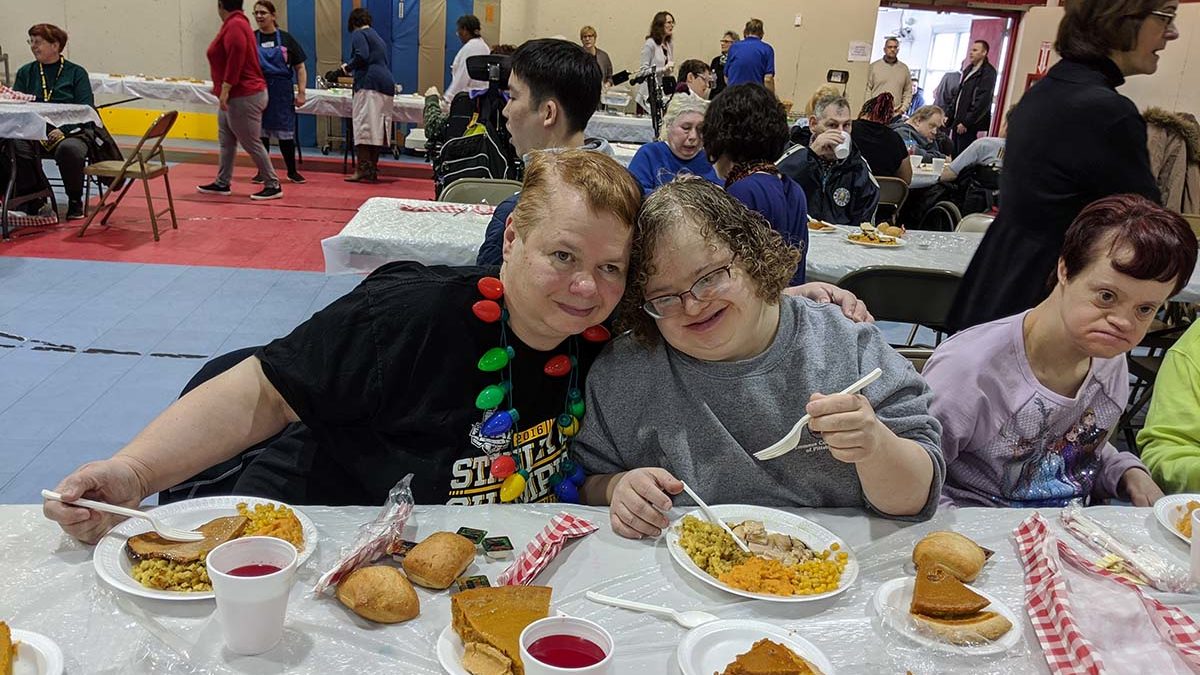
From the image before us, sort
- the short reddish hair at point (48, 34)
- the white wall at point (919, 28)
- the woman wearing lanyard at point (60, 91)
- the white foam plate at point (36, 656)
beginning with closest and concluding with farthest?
the white foam plate at point (36, 656) → the woman wearing lanyard at point (60, 91) → the short reddish hair at point (48, 34) → the white wall at point (919, 28)

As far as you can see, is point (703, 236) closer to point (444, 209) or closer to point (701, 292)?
point (701, 292)

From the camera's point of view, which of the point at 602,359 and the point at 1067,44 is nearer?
the point at 602,359

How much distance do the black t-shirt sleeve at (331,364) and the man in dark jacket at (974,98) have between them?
1204cm

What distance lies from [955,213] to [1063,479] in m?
4.70

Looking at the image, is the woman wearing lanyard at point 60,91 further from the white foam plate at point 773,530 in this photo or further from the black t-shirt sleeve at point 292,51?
the white foam plate at point 773,530

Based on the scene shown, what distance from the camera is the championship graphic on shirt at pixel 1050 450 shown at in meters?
1.83

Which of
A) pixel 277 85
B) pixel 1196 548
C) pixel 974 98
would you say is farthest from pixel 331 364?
pixel 974 98

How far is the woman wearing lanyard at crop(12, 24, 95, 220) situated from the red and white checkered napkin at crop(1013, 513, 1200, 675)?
25.0ft

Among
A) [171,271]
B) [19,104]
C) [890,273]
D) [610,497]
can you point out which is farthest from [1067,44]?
[19,104]

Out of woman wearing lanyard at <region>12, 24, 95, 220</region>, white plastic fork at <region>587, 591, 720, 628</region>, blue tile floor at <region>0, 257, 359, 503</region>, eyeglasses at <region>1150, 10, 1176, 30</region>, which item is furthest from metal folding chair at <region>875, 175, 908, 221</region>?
woman wearing lanyard at <region>12, 24, 95, 220</region>

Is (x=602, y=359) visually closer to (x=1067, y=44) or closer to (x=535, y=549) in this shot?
(x=535, y=549)

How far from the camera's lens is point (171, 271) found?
5.66 meters

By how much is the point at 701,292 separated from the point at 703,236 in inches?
Result: 3.9

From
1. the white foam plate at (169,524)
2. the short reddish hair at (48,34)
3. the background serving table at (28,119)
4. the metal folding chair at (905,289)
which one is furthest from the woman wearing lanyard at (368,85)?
the white foam plate at (169,524)
